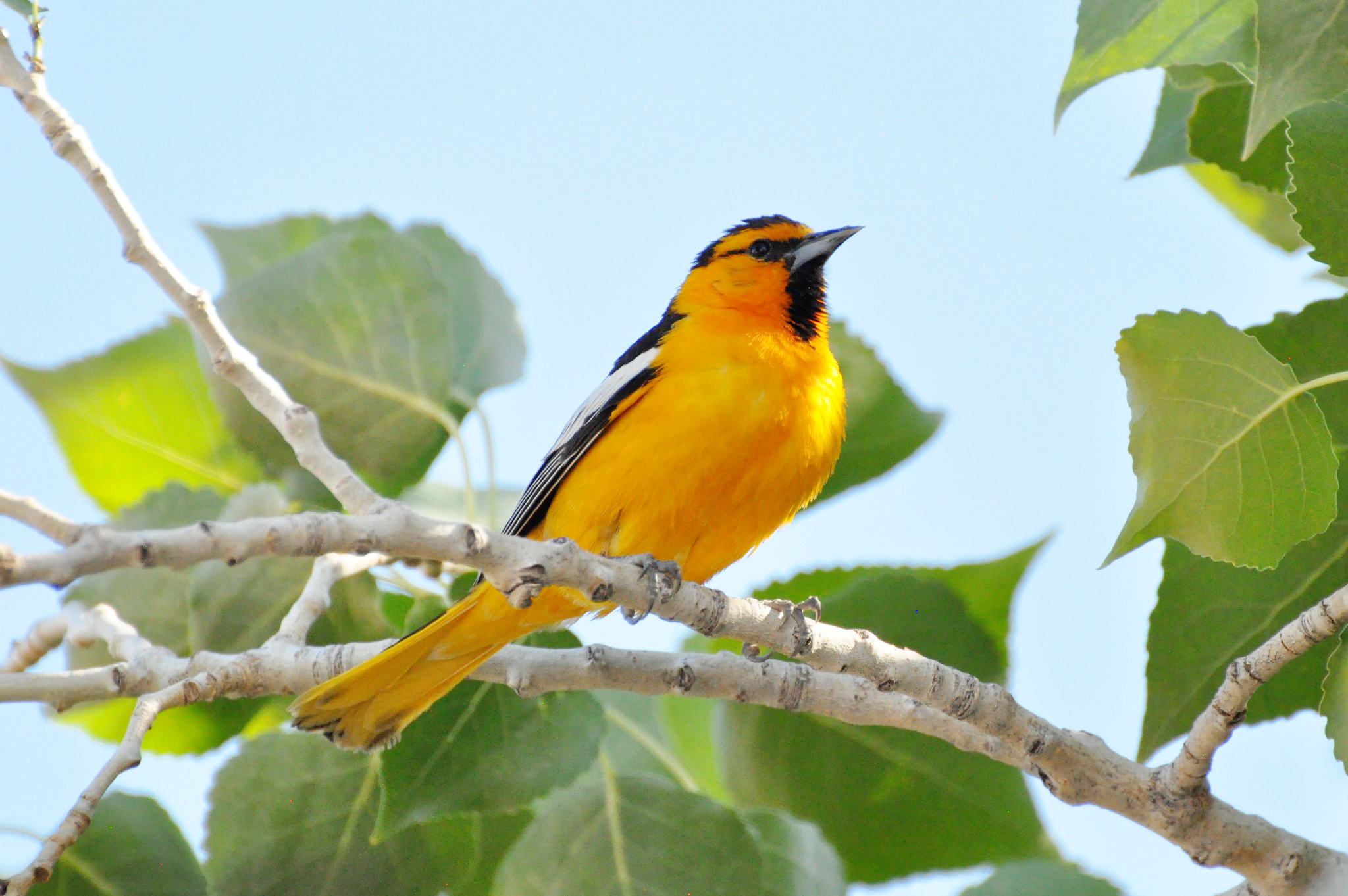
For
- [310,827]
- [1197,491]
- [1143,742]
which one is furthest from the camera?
[310,827]

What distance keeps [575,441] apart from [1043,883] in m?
1.44

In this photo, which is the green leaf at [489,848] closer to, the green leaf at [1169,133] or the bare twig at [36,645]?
the bare twig at [36,645]

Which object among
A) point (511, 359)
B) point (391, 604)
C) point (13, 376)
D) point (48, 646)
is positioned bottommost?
point (48, 646)

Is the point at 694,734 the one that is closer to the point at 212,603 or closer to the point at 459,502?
the point at 459,502

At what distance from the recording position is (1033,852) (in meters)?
2.87

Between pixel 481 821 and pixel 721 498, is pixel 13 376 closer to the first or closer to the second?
pixel 481 821

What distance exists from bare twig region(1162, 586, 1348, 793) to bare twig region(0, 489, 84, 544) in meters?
1.71

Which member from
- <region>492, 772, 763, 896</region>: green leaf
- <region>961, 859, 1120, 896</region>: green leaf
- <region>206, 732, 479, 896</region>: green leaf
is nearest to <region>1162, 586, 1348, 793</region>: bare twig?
<region>961, 859, 1120, 896</region>: green leaf

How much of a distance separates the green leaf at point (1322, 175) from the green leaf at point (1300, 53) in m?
0.18

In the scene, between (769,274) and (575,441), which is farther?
(769,274)

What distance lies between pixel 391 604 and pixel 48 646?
34.9 inches

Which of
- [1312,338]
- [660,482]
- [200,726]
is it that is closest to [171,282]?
[660,482]

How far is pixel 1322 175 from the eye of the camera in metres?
2.02

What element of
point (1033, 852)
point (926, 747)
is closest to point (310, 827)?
point (926, 747)
